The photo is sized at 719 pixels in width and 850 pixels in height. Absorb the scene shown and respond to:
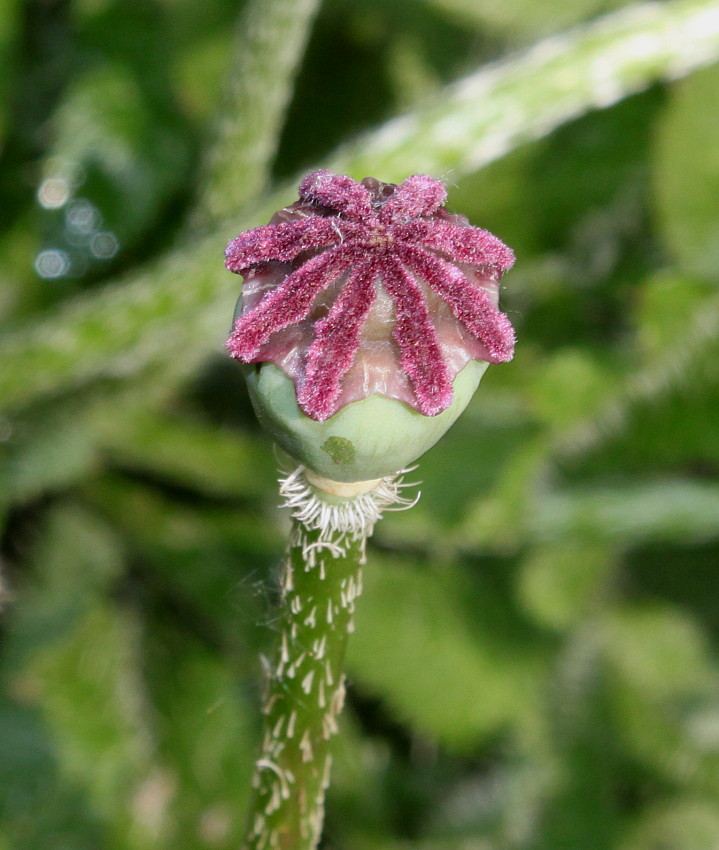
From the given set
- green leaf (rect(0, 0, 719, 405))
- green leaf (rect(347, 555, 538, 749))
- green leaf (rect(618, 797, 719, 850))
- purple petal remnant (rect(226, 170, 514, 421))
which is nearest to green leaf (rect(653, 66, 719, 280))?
green leaf (rect(0, 0, 719, 405))

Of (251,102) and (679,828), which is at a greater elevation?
(251,102)

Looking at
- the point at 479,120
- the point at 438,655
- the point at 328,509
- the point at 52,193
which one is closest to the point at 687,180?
the point at 479,120

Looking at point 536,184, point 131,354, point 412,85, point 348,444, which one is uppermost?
point 412,85

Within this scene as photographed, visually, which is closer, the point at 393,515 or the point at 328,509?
the point at 328,509

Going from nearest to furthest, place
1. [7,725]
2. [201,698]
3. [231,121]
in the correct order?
[231,121] → [7,725] → [201,698]

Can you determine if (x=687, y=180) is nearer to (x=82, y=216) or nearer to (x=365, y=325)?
(x=82, y=216)

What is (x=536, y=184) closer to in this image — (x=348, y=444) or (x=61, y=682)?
(x=61, y=682)

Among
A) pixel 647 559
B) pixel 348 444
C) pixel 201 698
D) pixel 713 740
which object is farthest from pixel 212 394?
pixel 348 444
